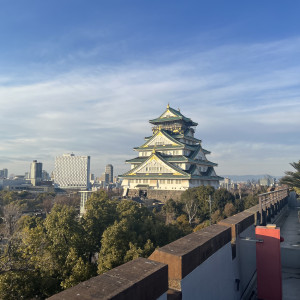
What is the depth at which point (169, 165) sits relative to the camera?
47.4m

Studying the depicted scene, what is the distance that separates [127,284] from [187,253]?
139cm

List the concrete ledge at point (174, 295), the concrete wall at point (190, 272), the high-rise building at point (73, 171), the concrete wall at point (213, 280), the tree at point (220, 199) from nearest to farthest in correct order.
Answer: the concrete wall at point (190, 272) → the concrete ledge at point (174, 295) → the concrete wall at point (213, 280) → the tree at point (220, 199) → the high-rise building at point (73, 171)

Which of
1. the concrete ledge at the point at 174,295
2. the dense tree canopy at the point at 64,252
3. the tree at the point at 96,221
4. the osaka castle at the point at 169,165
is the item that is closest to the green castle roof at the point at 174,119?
the osaka castle at the point at 169,165

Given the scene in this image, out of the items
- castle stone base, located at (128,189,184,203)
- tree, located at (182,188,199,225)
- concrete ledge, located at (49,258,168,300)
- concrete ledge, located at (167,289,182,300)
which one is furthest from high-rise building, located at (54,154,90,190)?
concrete ledge, located at (49,258,168,300)

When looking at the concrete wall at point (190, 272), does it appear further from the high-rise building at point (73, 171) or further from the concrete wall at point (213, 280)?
the high-rise building at point (73, 171)

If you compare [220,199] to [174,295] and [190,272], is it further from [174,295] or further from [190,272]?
[174,295]

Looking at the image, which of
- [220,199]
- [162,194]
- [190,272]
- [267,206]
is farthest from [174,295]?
[162,194]

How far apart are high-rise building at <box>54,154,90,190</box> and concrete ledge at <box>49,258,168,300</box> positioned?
652 feet

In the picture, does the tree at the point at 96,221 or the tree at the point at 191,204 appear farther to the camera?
the tree at the point at 191,204

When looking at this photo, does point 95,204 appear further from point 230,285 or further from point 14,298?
point 230,285

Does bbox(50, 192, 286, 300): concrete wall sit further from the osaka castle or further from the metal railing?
the osaka castle

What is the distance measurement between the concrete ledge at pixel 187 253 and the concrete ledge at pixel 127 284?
1.28 feet

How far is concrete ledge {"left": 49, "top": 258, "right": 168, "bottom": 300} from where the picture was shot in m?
2.69

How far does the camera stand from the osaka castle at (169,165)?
4738cm
